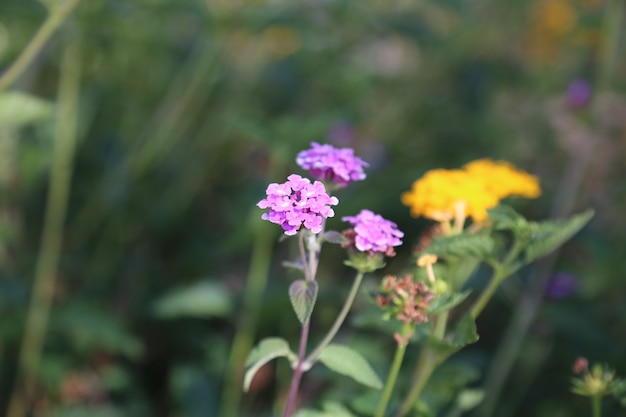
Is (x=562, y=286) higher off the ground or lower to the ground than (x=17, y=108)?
lower

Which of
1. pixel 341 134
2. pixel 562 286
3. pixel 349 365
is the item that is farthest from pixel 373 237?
pixel 341 134

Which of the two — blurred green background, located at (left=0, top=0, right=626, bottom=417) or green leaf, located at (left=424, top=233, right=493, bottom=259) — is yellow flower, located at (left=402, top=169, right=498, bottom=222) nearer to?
green leaf, located at (left=424, top=233, right=493, bottom=259)

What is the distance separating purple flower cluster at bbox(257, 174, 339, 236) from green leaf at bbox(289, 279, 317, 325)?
77 mm

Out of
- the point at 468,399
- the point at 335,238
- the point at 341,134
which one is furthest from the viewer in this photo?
the point at 341,134

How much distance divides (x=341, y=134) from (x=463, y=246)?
1.48 meters

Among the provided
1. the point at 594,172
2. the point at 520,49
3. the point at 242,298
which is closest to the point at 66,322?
the point at 242,298

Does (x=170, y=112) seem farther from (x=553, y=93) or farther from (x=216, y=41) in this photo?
(x=553, y=93)

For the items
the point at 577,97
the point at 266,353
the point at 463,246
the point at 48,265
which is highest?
the point at 577,97

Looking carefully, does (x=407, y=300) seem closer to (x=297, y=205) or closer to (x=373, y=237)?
(x=373, y=237)

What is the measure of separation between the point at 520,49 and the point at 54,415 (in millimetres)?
2002

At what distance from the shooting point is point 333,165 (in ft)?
3.03

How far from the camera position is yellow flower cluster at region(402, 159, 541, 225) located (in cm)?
113

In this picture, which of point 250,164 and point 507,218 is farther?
point 250,164

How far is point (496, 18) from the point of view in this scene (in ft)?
8.70
